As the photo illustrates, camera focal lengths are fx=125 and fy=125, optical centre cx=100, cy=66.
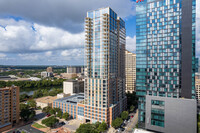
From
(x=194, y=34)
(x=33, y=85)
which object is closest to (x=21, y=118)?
(x=194, y=34)

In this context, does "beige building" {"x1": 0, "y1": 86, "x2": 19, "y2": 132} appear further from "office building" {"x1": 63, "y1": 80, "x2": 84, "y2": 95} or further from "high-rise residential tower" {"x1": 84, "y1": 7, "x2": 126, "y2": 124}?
"office building" {"x1": 63, "y1": 80, "x2": 84, "y2": 95}

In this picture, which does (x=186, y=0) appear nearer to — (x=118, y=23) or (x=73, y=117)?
(x=118, y=23)

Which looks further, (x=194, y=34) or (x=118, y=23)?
(x=118, y=23)

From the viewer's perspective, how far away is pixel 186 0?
4584 centimetres

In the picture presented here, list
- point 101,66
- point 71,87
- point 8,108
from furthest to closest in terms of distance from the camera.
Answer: point 71,87, point 101,66, point 8,108

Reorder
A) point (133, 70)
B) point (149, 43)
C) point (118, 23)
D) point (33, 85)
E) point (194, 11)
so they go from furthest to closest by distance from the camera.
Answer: point (33, 85), point (133, 70), point (118, 23), point (149, 43), point (194, 11)

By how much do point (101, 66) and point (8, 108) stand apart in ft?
150

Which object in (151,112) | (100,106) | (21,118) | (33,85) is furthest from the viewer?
(33,85)

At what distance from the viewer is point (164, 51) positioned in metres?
48.5

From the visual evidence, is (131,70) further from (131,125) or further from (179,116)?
(179,116)

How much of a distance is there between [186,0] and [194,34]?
42.6ft

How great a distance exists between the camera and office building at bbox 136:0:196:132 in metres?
45.2

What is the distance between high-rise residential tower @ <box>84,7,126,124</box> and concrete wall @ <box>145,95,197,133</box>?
2146 cm

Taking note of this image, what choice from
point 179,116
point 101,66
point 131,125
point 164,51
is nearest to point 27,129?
point 101,66
